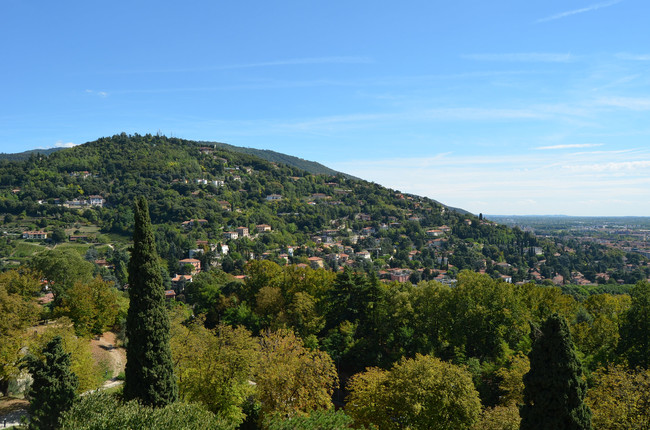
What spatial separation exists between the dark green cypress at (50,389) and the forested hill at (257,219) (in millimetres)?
53550

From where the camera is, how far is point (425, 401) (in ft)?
50.6

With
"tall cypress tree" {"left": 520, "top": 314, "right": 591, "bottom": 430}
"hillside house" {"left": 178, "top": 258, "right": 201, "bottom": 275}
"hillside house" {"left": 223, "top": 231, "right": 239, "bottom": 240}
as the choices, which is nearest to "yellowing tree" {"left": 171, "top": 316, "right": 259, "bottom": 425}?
"tall cypress tree" {"left": 520, "top": 314, "right": 591, "bottom": 430}

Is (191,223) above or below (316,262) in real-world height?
above

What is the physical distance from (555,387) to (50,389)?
1872 cm

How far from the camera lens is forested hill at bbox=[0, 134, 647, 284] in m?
89.4

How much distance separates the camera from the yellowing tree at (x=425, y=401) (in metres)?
15.2

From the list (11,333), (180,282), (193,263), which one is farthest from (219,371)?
(193,263)

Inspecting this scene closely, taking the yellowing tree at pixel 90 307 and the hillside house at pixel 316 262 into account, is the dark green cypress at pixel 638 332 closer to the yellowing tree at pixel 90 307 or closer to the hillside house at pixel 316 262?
the yellowing tree at pixel 90 307

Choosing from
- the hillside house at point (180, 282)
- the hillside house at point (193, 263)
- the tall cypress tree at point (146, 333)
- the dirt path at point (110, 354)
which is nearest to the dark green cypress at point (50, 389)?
the tall cypress tree at point (146, 333)

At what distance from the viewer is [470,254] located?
4001 inches

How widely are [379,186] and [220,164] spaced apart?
6818 centimetres

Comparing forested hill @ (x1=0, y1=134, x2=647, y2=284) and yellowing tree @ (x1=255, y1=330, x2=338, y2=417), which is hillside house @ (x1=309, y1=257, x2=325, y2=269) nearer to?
forested hill @ (x1=0, y1=134, x2=647, y2=284)

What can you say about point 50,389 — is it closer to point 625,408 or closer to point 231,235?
point 625,408

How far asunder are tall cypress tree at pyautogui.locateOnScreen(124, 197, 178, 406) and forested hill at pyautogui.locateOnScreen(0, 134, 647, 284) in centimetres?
5582
